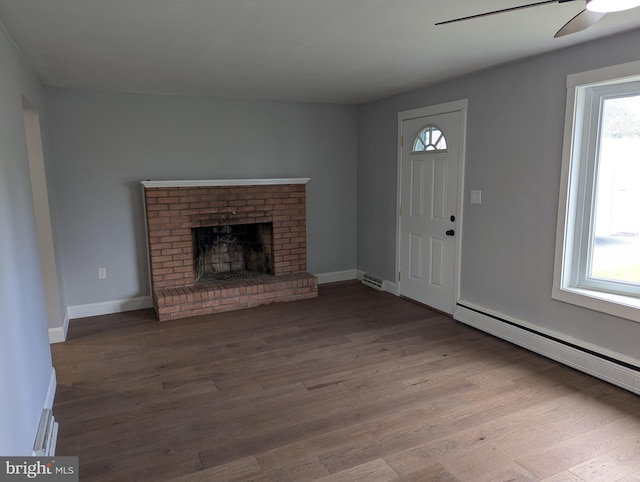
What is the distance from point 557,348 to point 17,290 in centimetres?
354

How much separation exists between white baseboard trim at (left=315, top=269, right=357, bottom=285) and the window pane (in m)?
3.21

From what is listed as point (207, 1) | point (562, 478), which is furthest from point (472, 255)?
point (207, 1)

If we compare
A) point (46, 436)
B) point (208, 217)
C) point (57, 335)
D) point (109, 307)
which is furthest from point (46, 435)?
point (208, 217)

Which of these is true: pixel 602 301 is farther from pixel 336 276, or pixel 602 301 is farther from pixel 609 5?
pixel 336 276

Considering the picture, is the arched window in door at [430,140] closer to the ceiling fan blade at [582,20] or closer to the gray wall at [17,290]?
the ceiling fan blade at [582,20]

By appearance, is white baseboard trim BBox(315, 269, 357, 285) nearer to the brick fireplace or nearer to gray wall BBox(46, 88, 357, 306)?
the brick fireplace

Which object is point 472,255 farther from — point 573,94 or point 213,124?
point 213,124

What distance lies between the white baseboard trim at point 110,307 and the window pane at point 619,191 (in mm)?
4305

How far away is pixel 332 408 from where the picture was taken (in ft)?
9.04

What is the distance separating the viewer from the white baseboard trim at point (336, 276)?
5.75 m

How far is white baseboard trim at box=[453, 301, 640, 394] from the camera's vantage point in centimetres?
288

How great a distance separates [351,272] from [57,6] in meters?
4.43

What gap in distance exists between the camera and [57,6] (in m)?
2.18

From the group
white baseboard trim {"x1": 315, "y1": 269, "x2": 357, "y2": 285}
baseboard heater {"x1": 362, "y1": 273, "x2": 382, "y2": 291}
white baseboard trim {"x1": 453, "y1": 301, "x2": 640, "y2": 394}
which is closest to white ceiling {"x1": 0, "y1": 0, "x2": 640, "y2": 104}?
white baseboard trim {"x1": 453, "y1": 301, "x2": 640, "y2": 394}
